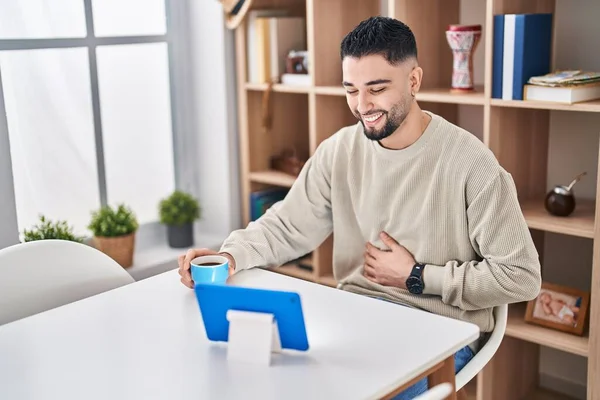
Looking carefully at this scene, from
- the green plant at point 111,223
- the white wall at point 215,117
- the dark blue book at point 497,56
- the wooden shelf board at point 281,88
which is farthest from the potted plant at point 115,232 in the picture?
the dark blue book at point 497,56

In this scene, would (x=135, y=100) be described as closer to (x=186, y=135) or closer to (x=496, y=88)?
(x=186, y=135)

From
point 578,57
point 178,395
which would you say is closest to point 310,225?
point 178,395

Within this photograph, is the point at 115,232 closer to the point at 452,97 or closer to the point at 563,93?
the point at 452,97

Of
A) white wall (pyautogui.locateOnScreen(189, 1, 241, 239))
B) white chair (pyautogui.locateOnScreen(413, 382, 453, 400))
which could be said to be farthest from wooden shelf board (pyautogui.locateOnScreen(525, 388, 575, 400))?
white chair (pyautogui.locateOnScreen(413, 382, 453, 400))

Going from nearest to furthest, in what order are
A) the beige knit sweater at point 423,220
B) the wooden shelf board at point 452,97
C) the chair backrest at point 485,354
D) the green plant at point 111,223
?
1. the chair backrest at point 485,354
2. the beige knit sweater at point 423,220
3. the wooden shelf board at point 452,97
4. the green plant at point 111,223

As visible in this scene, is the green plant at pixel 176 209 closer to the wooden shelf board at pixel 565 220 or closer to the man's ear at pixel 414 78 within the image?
the wooden shelf board at pixel 565 220

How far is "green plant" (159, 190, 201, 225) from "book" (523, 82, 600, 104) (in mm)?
1360

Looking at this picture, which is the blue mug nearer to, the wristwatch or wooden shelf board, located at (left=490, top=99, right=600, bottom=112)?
the wristwatch

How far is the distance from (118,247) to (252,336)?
1.53 meters

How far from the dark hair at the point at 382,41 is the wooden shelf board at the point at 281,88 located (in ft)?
3.35

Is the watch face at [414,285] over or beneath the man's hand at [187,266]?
beneath

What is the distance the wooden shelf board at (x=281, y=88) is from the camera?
2.93 m

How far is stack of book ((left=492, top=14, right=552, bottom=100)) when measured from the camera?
238 centimetres

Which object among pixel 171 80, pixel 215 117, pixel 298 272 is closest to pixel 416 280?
pixel 298 272
